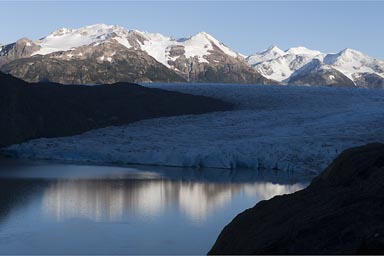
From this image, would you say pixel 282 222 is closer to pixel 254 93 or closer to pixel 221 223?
Answer: pixel 221 223

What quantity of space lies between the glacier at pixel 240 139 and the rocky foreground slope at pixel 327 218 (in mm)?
22323

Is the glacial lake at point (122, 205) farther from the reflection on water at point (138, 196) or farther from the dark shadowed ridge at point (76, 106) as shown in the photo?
the dark shadowed ridge at point (76, 106)

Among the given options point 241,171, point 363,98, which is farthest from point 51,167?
point 363,98

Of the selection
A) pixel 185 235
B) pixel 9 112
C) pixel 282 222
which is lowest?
pixel 185 235

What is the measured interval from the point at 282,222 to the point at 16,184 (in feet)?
64.3

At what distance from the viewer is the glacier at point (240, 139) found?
35.8 metres

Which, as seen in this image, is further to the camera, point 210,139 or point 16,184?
point 210,139

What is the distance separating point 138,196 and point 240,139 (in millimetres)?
15642

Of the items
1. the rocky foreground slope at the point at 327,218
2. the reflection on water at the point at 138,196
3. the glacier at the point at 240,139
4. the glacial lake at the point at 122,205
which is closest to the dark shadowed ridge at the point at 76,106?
the glacier at the point at 240,139

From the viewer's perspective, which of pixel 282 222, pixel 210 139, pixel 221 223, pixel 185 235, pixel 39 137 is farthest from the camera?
pixel 39 137

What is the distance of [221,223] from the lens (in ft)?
64.9

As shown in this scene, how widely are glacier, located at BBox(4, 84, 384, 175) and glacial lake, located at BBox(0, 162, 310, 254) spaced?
1610 millimetres

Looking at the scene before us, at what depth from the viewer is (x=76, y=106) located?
5184 centimetres

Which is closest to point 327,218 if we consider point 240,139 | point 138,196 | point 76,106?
point 138,196
